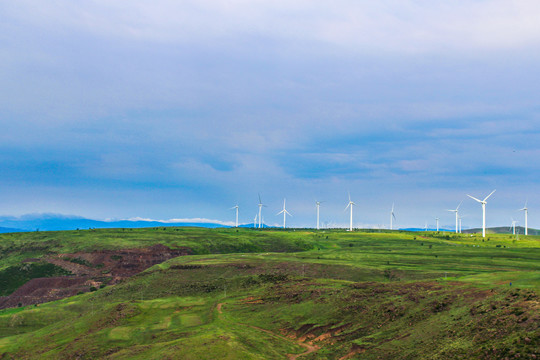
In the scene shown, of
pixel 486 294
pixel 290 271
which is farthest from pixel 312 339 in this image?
pixel 290 271

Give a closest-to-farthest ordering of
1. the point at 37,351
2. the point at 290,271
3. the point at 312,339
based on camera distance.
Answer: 1. the point at 312,339
2. the point at 37,351
3. the point at 290,271

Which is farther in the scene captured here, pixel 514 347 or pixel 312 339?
pixel 312 339

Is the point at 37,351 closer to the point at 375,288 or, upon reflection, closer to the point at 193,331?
the point at 193,331

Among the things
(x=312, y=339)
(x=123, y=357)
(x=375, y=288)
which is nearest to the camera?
(x=123, y=357)

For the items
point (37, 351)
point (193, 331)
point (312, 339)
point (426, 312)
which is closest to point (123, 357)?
point (193, 331)

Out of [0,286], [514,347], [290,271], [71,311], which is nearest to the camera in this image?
[514,347]

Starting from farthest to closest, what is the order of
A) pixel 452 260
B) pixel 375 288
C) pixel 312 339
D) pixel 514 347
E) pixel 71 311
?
pixel 452 260, pixel 71 311, pixel 375 288, pixel 312 339, pixel 514 347

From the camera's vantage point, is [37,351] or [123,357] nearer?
[123,357]

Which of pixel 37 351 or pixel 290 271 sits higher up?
pixel 290 271

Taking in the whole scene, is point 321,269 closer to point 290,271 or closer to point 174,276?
point 290,271
